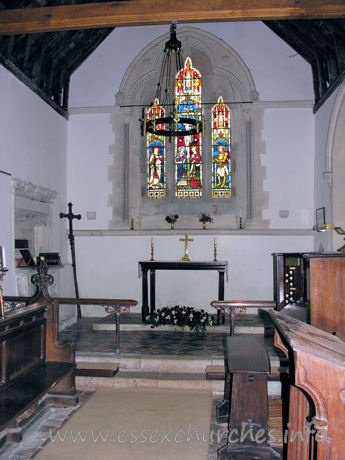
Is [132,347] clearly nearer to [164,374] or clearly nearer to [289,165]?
[164,374]

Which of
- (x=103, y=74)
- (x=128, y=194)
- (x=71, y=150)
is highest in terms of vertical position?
(x=103, y=74)

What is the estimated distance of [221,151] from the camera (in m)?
8.41

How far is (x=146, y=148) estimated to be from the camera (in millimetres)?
8594

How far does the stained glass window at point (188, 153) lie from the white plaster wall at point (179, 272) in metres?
1.01

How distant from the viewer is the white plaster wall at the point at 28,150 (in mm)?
5953

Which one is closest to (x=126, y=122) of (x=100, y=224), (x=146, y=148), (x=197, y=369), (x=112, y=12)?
(x=146, y=148)

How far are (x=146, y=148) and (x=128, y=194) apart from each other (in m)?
1.05

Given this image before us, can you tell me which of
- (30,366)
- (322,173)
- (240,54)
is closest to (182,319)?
(30,366)

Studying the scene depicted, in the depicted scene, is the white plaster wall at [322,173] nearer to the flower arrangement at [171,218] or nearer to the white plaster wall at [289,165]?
the white plaster wall at [289,165]

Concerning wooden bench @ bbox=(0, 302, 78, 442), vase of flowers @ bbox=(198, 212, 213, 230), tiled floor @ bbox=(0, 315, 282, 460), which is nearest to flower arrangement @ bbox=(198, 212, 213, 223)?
vase of flowers @ bbox=(198, 212, 213, 230)

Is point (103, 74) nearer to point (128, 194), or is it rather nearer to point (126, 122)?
point (126, 122)

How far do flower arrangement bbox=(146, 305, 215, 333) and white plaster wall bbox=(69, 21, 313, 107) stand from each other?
435cm

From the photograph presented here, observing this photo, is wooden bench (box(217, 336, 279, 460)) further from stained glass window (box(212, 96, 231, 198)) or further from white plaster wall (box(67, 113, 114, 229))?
white plaster wall (box(67, 113, 114, 229))

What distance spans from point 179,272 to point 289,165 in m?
2.91
